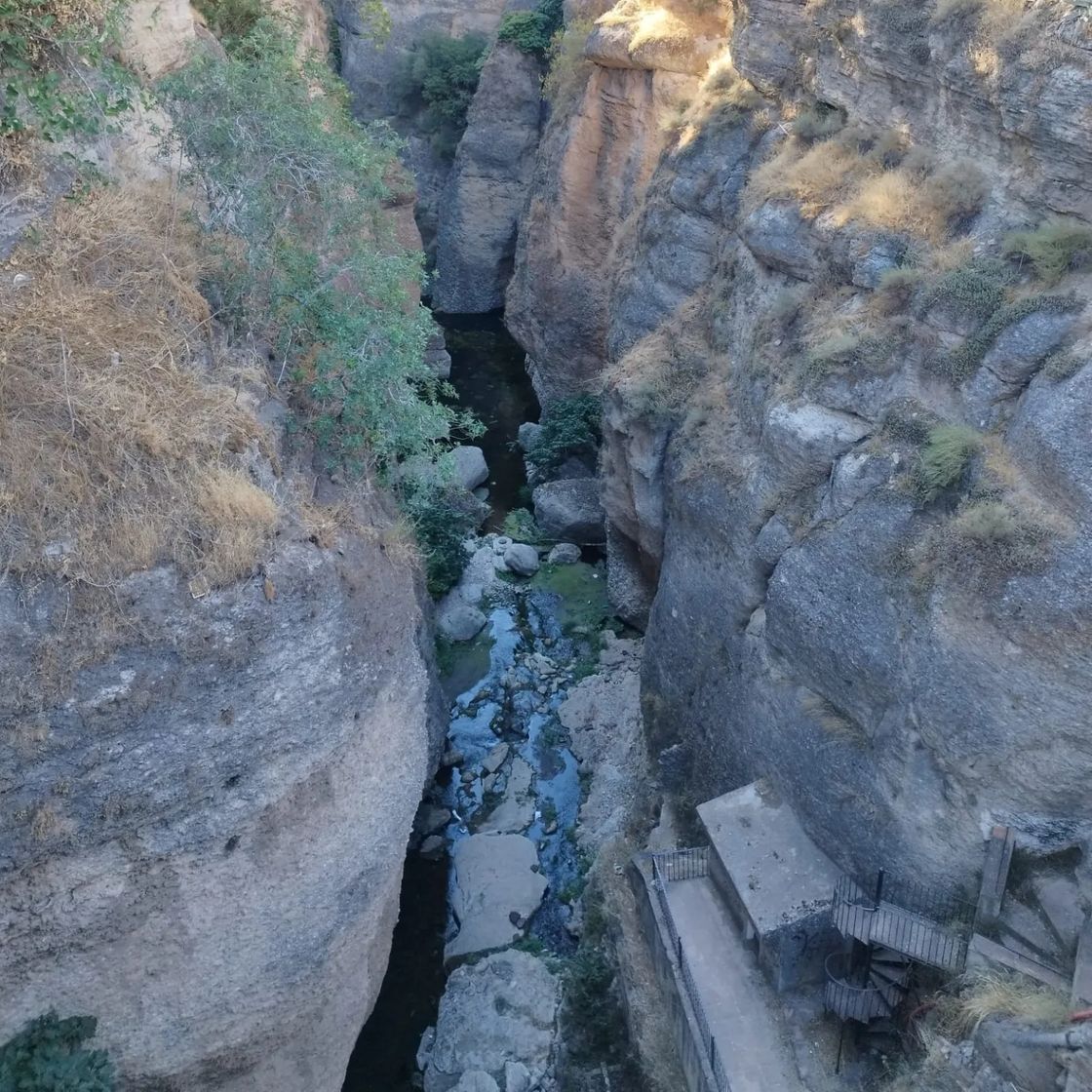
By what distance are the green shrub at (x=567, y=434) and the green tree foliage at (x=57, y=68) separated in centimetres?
1255

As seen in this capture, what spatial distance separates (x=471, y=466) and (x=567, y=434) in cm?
215

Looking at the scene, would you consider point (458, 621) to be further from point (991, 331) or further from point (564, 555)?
point (991, 331)

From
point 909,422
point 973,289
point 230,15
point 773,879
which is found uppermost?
point 230,15

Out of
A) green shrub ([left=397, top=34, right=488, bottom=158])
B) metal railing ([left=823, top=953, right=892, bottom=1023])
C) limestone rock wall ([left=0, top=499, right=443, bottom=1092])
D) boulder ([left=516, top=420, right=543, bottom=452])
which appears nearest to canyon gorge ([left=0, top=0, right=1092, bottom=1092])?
limestone rock wall ([left=0, top=499, right=443, bottom=1092])

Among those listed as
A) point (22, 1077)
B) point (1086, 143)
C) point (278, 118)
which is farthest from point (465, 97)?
point (22, 1077)

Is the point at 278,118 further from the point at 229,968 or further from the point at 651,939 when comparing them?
the point at 651,939

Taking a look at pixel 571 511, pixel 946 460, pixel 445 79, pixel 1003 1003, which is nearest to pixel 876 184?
pixel 946 460

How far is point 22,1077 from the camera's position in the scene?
822 centimetres

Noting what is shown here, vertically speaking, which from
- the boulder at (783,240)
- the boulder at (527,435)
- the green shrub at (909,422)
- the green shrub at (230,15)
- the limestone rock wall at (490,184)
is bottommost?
the green shrub at (909,422)

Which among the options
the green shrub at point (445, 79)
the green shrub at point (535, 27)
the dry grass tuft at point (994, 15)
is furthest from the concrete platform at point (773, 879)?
the green shrub at point (445, 79)

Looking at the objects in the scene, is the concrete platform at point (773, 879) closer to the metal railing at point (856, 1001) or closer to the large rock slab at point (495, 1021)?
the metal railing at point (856, 1001)

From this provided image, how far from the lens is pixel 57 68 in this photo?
10352 mm

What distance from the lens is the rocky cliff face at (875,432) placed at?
8945 mm

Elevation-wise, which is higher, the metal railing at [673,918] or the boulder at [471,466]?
the boulder at [471,466]
